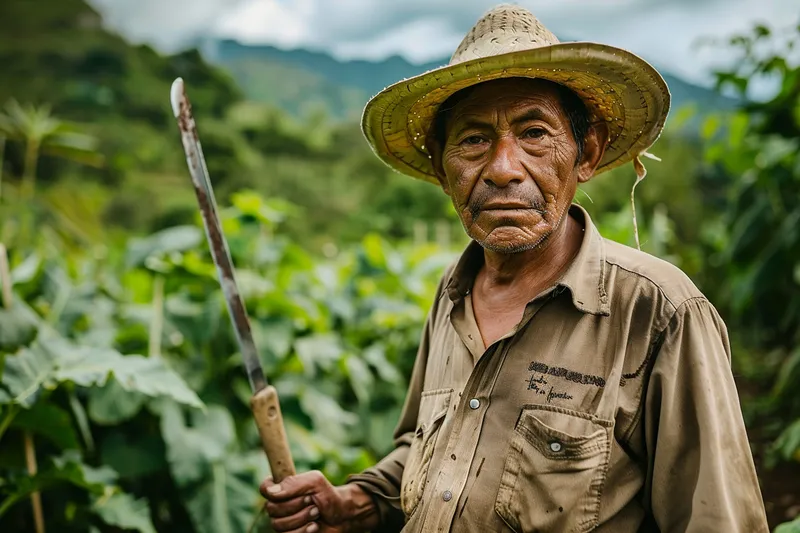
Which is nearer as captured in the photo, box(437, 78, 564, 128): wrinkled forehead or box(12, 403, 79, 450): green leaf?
box(437, 78, 564, 128): wrinkled forehead

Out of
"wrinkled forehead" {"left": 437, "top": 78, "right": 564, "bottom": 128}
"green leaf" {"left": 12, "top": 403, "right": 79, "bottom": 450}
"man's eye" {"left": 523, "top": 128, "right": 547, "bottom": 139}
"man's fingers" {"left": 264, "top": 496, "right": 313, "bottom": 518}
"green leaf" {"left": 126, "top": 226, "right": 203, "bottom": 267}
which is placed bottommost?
"man's fingers" {"left": 264, "top": 496, "right": 313, "bottom": 518}

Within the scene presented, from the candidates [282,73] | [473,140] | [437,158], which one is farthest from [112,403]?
[282,73]

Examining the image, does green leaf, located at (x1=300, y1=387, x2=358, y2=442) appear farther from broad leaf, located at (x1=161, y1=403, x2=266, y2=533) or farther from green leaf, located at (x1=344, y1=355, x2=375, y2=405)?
broad leaf, located at (x1=161, y1=403, x2=266, y2=533)

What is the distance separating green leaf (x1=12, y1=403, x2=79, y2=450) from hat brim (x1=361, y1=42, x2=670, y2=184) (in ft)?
5.16

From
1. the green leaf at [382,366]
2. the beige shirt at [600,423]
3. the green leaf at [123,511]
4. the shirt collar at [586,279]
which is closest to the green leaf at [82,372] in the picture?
the green leaf at [123,511]

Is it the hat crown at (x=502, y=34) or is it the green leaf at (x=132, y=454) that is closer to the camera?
the hat crown at (x=502, y=34)

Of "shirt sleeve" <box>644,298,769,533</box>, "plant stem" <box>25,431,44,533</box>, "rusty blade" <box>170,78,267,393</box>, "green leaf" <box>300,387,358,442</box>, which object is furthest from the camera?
"green leaf" <box>300,387,358,442</box>

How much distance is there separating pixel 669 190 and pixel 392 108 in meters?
11.0

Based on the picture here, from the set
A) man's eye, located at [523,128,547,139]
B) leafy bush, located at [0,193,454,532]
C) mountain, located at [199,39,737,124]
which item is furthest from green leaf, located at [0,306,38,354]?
mountain, located at [199,39,737,124]

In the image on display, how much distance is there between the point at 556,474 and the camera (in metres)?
1.56

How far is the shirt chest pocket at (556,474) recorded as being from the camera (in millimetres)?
1537

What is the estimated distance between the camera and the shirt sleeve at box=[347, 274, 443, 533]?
6.86 ft

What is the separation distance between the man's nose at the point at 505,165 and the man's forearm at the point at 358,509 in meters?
0.97

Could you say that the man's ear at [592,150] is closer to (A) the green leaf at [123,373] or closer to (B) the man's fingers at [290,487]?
(B) the man's fingers at [290,487]
